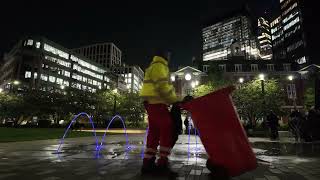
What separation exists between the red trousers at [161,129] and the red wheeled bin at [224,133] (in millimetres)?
763

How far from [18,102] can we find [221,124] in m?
52.1

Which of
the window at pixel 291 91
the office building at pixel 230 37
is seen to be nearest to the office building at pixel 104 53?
the office building at pixel 230 37

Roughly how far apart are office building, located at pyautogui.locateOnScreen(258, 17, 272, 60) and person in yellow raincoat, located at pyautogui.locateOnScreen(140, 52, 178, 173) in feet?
515

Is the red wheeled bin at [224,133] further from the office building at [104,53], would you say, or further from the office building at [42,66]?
the office building at [104,53]

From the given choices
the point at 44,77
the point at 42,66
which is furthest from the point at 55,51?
the point at 44,77

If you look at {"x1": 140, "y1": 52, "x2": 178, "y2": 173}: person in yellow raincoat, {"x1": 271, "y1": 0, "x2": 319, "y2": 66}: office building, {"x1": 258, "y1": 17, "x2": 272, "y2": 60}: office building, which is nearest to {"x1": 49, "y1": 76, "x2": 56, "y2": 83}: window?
{"x1": 271, "y1": 0, "x2": 319, "y2": 66}: office building

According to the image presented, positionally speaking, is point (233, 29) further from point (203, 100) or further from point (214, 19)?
point (203, 100)

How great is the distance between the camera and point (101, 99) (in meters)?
53.2

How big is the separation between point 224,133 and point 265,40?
545ft

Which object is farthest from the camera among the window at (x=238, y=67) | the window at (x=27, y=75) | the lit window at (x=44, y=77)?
the lit window at (x=44, y=77)

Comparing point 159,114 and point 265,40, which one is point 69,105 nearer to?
point 159,114

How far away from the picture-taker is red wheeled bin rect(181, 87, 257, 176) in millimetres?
4324

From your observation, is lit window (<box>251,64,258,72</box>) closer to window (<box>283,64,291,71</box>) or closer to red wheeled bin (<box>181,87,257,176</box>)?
window (<box>283,64,291,71</box>)

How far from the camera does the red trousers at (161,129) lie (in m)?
5.17
